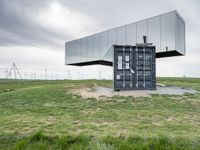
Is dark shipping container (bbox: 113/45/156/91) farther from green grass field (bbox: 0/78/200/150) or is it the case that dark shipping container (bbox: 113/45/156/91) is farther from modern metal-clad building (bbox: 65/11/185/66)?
modern metal-clad building (bbox: 65/11/185/66)

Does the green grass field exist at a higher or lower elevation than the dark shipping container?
lower

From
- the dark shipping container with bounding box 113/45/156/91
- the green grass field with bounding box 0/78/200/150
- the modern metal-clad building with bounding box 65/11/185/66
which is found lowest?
the green grass field with bounding box 0/78/200/150

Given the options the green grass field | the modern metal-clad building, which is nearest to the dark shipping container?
the green grass field

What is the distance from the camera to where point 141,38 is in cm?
1717

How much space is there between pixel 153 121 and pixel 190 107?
277cm

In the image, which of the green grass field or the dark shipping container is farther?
the dark shipping container

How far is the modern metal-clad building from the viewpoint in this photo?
15.1 m

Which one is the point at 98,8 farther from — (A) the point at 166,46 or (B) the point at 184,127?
(B) the point at 184,127

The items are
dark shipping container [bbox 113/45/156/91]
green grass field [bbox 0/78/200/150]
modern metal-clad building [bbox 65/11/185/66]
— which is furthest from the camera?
modern metal-clad building [bbox 65/11/185/66]

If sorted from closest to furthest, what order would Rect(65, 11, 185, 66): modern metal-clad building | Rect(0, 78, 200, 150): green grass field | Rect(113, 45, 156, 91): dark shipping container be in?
1. Rect(0, 78, 200, 150): green grass field
2. Rect(113, 45, 156, 91): dark shipping container
3. Rect(65, 11, 185, 66): modern metal-clad building

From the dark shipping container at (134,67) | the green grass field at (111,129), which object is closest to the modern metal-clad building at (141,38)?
the dark shipping container at (134,67)

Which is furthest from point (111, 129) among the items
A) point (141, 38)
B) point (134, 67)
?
point (141, 38)

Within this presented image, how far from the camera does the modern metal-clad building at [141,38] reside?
15.1 metres

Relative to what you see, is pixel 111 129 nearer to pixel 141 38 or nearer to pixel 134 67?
pixel 134 67
